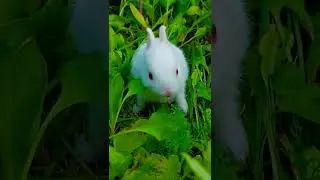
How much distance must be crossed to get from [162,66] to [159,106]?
0.07 metres

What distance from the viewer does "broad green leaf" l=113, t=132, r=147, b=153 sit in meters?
0.93

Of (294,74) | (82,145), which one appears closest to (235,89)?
(294,74)

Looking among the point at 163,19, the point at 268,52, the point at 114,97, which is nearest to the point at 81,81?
the point at 114,97

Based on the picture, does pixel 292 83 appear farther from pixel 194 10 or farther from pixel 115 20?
pixel 115 20

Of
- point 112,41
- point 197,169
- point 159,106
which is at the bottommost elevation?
point 197,169

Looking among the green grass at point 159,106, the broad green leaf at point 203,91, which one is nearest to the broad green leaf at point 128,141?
the green grass at point 159,106

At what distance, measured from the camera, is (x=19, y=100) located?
2.82 ft

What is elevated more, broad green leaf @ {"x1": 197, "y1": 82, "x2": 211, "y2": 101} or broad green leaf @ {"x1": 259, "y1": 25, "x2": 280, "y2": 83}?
broad green leaf @ {"x1": 259, "y1": 25, "x2": 280, "y2": 83}

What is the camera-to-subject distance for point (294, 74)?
0.89 meters

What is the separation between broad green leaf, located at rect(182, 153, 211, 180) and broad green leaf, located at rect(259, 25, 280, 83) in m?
0.18

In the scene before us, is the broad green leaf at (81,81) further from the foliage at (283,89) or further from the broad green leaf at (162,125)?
the foliage at (283,89)

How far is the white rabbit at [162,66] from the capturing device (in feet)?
3.01

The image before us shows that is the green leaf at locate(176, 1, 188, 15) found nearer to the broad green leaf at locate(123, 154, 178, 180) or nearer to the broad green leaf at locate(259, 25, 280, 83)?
the broad green leaf at locate(259, 25, 280, 83)

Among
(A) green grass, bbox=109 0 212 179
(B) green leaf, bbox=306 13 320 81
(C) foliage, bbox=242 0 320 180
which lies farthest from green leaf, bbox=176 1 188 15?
(B) green leaf, bbox=306 13 320 81
